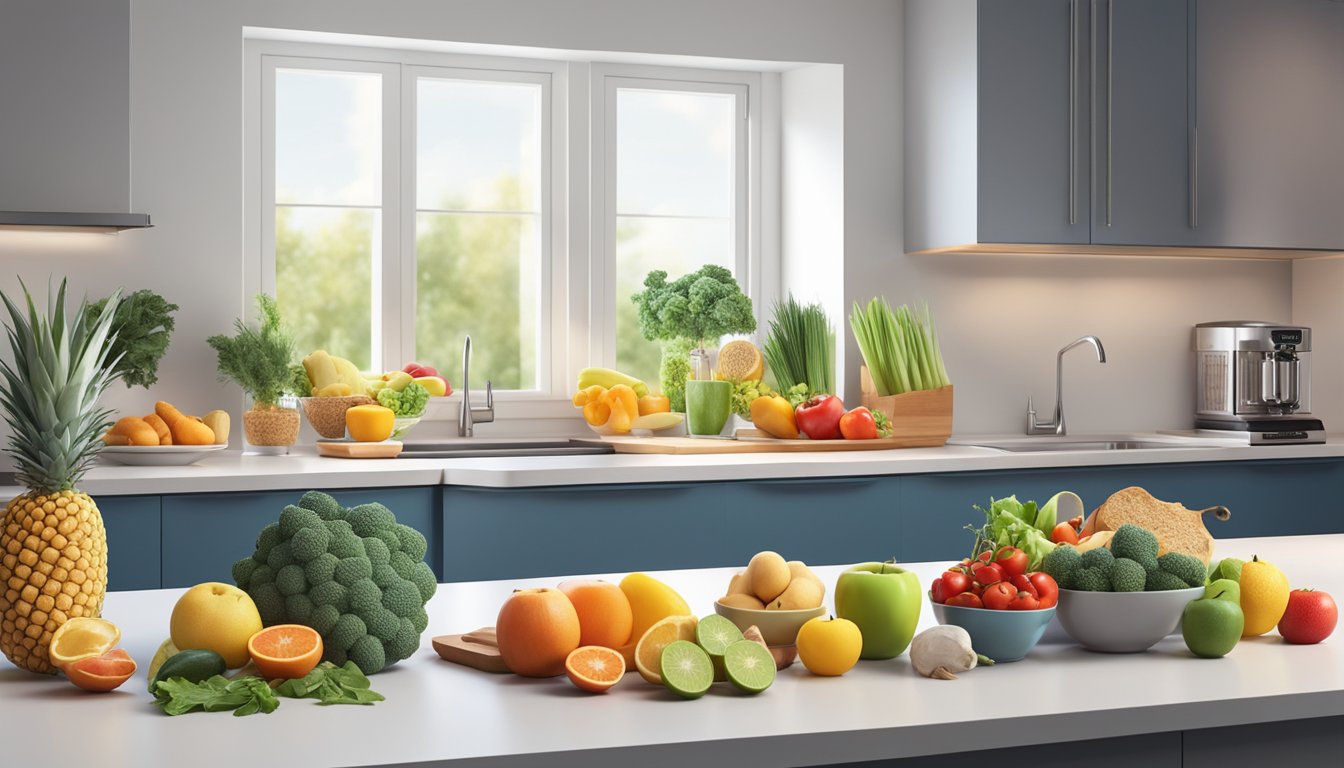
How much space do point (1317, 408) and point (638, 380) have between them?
2502 millimetres

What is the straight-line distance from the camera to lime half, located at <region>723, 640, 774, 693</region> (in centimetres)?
128

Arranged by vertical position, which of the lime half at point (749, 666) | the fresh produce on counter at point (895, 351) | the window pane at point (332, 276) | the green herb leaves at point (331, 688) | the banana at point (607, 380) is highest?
the window pane at point (332, 276)

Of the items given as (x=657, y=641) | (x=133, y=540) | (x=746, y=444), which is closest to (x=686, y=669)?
(x=657, y=641)

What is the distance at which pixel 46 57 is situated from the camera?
320cm

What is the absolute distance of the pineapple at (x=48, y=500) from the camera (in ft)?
4.39

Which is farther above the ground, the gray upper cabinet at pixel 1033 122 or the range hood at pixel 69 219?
the gray upper cabinet at pixel 1033 122

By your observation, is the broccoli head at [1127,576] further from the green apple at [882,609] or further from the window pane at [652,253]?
the window pane at [652,253]

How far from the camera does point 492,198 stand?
4.15 m

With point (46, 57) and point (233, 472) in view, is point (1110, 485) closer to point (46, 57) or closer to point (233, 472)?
point (233, 472)

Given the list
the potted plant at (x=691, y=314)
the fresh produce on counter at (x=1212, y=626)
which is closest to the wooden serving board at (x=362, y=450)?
the potted plant at (x=691, y=314)

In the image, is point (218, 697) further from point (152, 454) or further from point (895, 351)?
point (895, 351)

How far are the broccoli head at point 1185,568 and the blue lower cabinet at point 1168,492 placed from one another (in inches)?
80.5

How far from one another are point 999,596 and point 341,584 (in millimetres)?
691

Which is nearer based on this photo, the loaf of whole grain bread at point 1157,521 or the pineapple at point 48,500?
the pineapple at point 48,500
